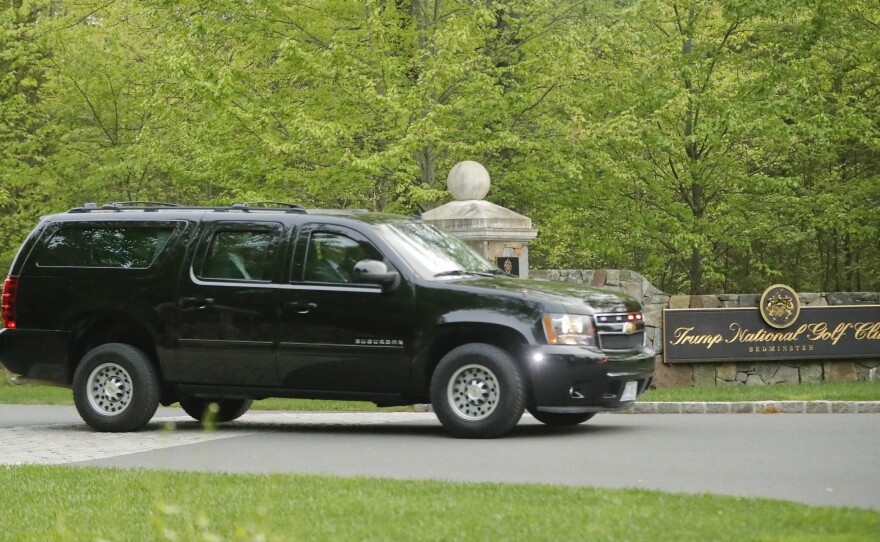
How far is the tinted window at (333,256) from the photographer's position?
38.7 feet

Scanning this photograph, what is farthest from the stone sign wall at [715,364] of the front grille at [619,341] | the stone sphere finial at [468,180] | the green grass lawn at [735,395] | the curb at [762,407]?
the front grille at [619,341]

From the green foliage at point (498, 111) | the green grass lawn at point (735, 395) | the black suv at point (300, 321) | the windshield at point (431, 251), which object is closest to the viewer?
the black suv at point (300, 321)

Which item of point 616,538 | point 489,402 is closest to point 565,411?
point 489,402

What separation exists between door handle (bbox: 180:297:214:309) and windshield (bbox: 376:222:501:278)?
170 centimetres

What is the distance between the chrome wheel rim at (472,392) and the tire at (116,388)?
297cm

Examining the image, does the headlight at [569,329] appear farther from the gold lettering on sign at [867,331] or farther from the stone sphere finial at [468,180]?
the gold lettering on sign at [867,331]

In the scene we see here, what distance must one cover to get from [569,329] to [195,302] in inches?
137

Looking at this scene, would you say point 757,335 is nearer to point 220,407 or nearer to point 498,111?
point 498,111

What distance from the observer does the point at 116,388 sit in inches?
491

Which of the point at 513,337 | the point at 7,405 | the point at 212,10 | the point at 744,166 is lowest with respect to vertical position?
the point at 7,405

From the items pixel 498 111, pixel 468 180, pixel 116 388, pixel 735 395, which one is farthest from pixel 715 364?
pixel 116 388

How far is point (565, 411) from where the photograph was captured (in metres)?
11.0

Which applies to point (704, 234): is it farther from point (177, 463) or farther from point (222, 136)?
point (177, 463)

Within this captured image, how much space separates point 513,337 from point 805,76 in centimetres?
1477
